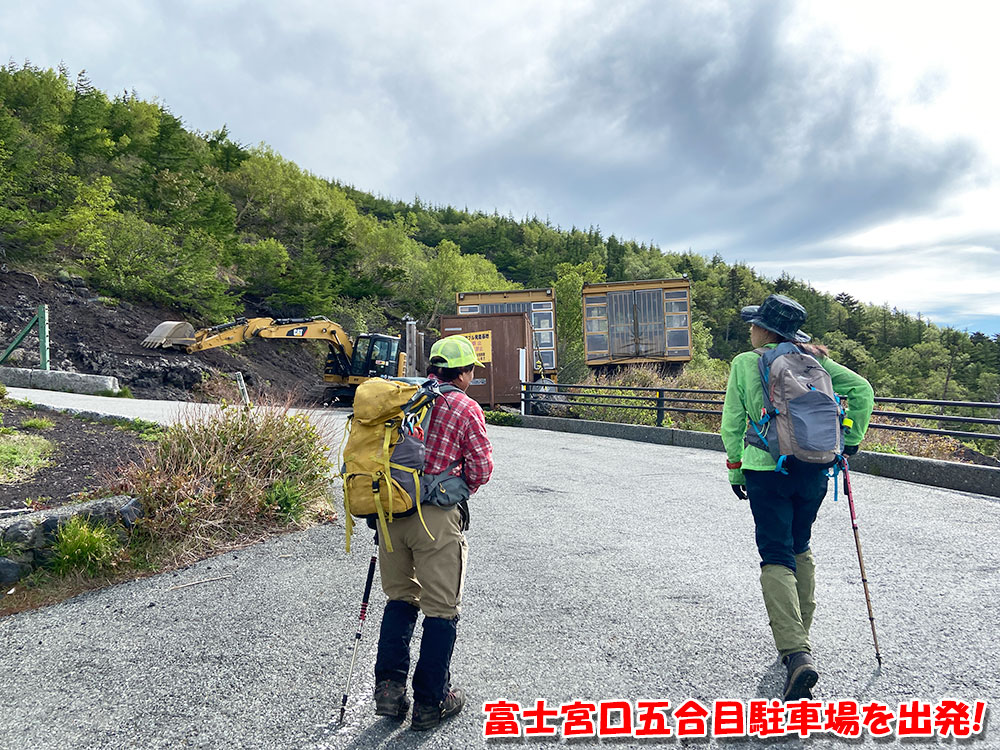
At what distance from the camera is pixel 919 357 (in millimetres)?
105500

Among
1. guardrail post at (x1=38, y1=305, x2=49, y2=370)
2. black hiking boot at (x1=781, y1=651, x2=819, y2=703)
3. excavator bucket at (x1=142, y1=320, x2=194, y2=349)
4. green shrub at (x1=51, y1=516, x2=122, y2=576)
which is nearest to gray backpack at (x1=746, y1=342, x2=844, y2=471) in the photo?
black hiking boot at (x1=781, y1=651, x2=819, y2=703)

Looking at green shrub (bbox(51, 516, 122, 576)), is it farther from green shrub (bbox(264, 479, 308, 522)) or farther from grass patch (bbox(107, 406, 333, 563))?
green shrub (bbox(264, 479, 308, 522))

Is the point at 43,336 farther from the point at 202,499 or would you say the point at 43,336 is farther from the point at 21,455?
the point at 202,499

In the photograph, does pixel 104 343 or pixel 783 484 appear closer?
pixel 783 484

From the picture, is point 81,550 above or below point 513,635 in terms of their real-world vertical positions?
above

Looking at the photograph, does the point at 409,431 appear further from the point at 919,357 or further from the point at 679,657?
the point at 919,357

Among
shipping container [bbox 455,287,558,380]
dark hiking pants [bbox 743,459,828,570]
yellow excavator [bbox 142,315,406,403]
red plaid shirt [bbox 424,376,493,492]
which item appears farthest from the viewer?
shipping container [bbox 455,287,558,380]

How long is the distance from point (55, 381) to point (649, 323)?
781 inches

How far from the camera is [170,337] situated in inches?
705

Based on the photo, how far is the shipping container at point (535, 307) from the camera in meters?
22.2

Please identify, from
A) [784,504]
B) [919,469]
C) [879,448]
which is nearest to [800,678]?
[784,504]

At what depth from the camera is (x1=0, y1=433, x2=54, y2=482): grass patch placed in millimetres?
5598

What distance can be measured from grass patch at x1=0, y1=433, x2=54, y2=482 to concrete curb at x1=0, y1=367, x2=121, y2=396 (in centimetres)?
843

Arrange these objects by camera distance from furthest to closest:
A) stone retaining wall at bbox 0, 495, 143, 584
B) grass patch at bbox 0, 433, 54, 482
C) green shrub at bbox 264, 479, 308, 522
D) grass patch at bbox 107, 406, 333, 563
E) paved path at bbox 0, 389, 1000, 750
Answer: grass patch at bbox 0, 433, 54, 482, green shrub at bbox 264, 479, 308, 522, grass patch at bbox 107, 406, 333, 563, stone retaining wall at bbox 0, 495, 143, 584, paved path at bbox 0, 389, 1000, 750
